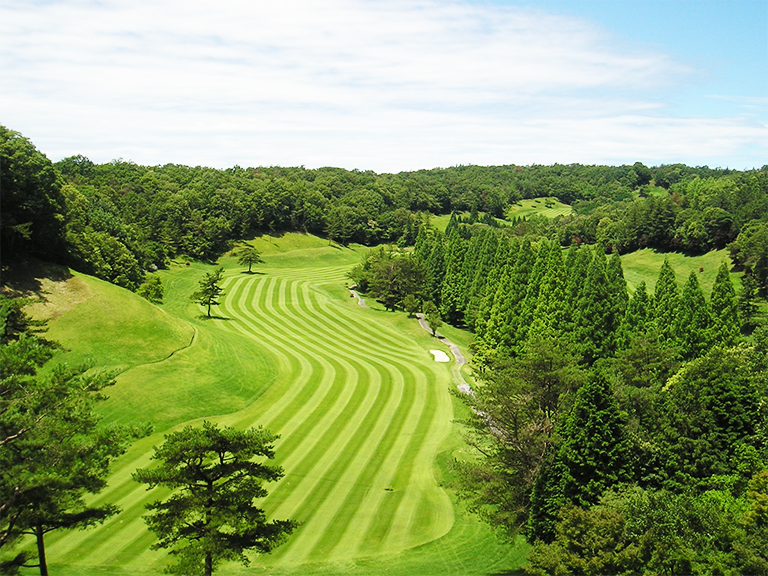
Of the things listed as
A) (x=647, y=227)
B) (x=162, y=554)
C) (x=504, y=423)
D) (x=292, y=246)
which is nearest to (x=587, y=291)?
(x=504, y=423)

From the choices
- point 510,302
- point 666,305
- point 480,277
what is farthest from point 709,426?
point 480,277

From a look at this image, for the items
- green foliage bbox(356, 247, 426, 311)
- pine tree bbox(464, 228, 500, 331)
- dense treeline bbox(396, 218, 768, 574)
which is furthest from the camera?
green foliage bbox(356, 247, 426, 311)

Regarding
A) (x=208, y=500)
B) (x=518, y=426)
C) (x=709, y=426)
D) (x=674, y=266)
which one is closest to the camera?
(x=208, y=500)

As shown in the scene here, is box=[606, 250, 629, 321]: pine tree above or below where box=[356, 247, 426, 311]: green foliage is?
above

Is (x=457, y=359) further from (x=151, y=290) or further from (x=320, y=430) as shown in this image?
(x=151, y=290)

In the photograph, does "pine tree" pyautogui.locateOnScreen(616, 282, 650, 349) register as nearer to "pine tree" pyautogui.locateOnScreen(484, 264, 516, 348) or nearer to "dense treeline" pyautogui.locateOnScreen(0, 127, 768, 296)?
"pine tree" pyautogui.locateOnScreen(484, 264, 516, 348)

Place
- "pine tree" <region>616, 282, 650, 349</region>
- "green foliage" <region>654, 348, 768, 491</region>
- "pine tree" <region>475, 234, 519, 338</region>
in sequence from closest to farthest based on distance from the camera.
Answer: "green foliage" <region>654, 348, 768, 491</region>
"pine tree" <region>616, 282, 650, 349</region>
"pine tree" <region>475, 234, 519, 338</region>

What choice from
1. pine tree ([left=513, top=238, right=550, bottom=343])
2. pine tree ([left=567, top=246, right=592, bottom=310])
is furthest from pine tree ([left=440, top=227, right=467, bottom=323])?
pine tree ([left=567, top=246, right=592, bottom=310])
